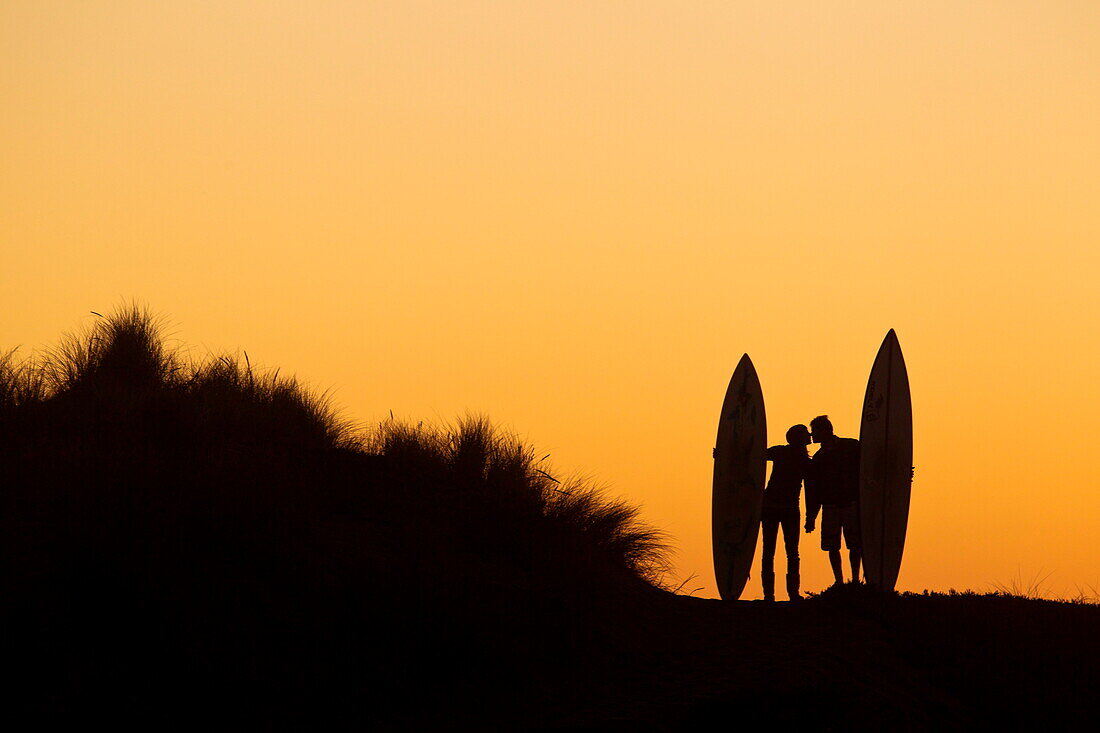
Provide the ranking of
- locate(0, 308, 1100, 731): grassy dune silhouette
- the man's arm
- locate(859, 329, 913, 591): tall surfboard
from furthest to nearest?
locate(859, 329, 913, 591): tall surfboard < the man's arm < locate(0, 308, 1100, 731): grassy dune silhouette

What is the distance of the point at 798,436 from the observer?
44.7 feet

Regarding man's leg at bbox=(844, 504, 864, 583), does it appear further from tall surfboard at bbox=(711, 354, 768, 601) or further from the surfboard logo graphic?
tall surfboard at bbox=(711, 354, 768, 601)

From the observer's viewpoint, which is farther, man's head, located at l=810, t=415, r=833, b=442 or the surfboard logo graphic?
the surfboard logo graphic

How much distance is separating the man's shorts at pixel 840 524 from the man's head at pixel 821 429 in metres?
0.72

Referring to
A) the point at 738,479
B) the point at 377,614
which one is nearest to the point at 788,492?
the point at 738,479

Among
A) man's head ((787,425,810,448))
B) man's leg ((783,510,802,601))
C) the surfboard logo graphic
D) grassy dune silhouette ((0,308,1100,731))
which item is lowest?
grassy dune silhouette ((0,308,1100,731))

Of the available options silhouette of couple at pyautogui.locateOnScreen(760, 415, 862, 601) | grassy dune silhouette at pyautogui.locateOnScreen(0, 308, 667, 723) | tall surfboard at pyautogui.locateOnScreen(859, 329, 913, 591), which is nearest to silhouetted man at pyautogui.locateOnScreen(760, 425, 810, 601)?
silhouette of couple at pyautogui.locateOnScreen(760, 415, 862, 601)

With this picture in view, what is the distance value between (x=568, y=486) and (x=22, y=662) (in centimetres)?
653

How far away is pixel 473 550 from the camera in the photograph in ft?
37.2

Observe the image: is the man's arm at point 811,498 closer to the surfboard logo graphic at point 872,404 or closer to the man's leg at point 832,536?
the man's leg at point 832,536

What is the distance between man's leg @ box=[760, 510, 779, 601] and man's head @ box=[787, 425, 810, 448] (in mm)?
789

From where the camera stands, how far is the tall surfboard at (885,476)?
545 inches

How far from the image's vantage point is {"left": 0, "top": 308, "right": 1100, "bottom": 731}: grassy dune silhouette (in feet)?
27.7

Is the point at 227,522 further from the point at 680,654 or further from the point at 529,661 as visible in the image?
the point at 680,654
